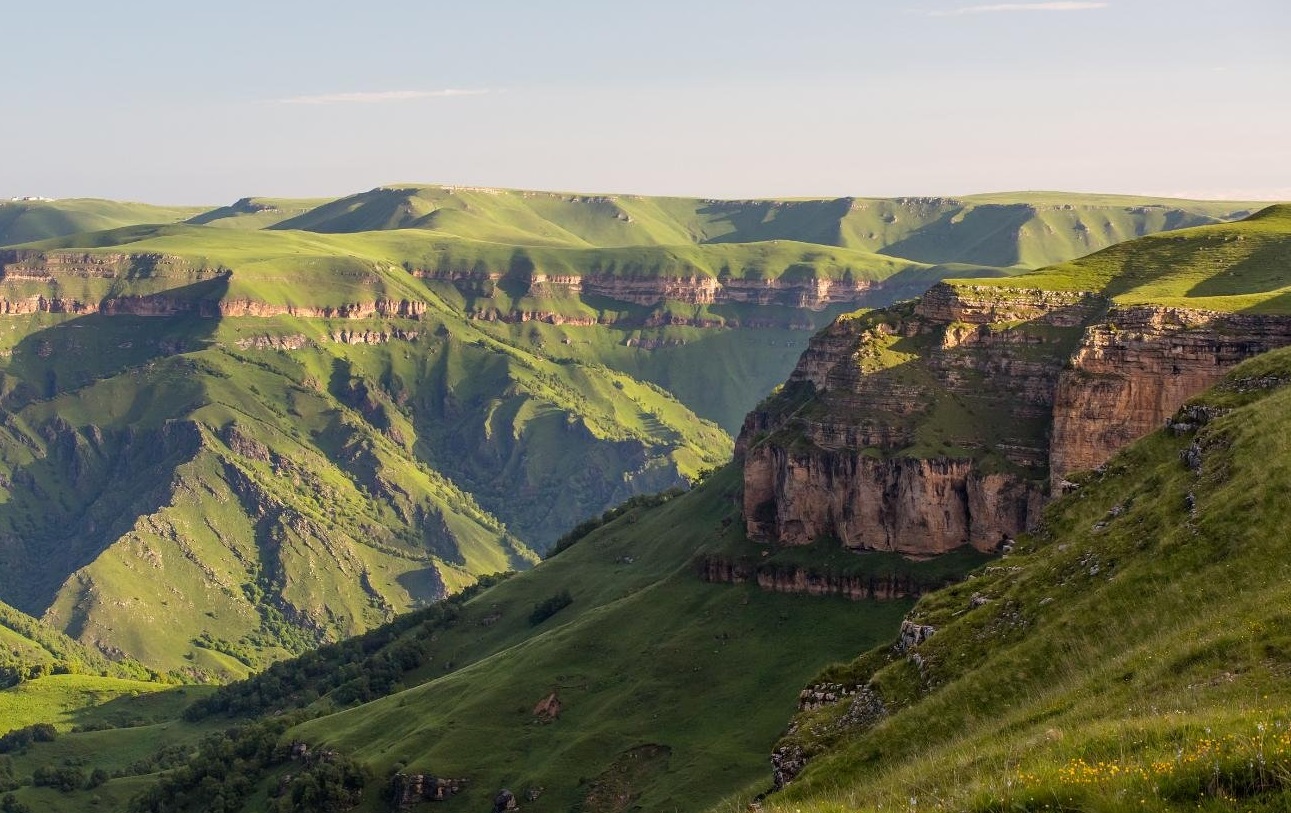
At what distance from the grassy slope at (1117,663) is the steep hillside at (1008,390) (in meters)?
54.8

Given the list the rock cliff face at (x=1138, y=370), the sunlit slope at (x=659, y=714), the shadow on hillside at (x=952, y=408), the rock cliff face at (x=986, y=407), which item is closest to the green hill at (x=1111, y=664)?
the sunlit slope at (x=659, y=714)

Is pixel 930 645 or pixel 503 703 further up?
pixel 930 645

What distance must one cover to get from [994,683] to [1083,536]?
18464mm

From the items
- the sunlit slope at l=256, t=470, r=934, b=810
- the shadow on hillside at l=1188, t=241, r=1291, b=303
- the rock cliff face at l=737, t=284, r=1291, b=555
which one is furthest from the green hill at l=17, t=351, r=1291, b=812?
the shadow on hillside at l=1188, t=241, r=1291, b=303

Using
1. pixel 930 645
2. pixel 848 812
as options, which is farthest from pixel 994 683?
pixel 848 812

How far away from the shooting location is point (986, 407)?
601 feet

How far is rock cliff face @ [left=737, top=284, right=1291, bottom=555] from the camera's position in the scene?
15788cm

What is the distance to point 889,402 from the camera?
189m

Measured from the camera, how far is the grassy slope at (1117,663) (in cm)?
4197

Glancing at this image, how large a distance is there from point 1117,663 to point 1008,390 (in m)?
123

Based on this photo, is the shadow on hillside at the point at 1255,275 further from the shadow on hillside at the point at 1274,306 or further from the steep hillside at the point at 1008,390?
the shadow on hillside at the point at 1274,306

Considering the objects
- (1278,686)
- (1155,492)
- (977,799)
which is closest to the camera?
(977,799)

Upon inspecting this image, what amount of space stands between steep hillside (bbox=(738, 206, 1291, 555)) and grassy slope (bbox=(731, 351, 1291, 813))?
2159 inches

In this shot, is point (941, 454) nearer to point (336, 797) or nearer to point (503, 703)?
point (503, 703)
